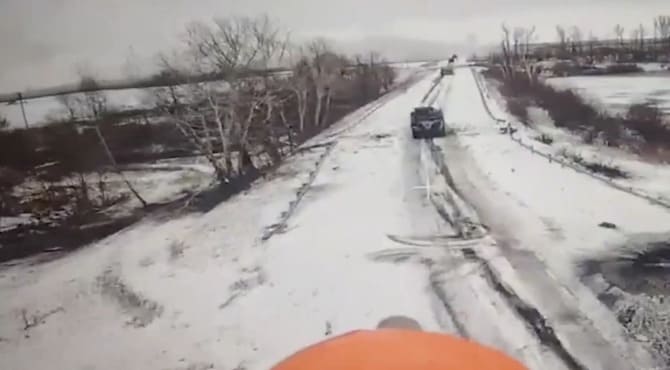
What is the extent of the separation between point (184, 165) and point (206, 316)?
1.08ft

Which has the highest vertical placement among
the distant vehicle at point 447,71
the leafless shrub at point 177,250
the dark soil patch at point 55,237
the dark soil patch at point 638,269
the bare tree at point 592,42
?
the bare tree at point 592,42

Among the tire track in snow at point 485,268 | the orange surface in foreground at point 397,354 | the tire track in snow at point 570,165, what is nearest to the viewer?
the orange surface in foreground at point 397,354

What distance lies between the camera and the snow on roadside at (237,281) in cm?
142

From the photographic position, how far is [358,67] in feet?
5.06

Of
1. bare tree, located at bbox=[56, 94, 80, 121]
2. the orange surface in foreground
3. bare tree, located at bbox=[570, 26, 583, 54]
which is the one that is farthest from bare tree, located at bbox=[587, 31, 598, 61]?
bare tree, located at bbox=[56, 94, 80, 121]

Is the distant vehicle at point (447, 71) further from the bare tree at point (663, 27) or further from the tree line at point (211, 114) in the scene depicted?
the bare tree at point (663, 27)

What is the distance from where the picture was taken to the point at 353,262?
1.46m

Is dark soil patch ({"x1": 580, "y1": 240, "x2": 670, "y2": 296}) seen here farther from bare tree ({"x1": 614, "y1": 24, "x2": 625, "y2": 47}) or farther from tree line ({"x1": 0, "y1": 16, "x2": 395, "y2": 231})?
tree line ({"x1": 0, "y1": 16, "x2": 395, "y2": 231})

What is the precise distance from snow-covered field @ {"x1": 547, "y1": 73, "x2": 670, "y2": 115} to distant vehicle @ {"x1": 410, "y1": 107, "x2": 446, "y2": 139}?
0.25m

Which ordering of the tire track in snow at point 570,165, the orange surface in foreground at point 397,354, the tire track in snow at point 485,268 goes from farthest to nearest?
the tire track in snow at point 570,165 < the tire track in snow at point 485,268 < the orange surface in foreground at point 397,354

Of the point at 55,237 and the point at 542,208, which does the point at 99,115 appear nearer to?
the point at 55,237

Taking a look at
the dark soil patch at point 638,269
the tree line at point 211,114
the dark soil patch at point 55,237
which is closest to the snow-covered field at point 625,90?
the dark soil patch at point 638,269

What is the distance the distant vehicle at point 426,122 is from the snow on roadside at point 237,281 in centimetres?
2

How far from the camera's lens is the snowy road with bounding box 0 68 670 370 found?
1.40 m
